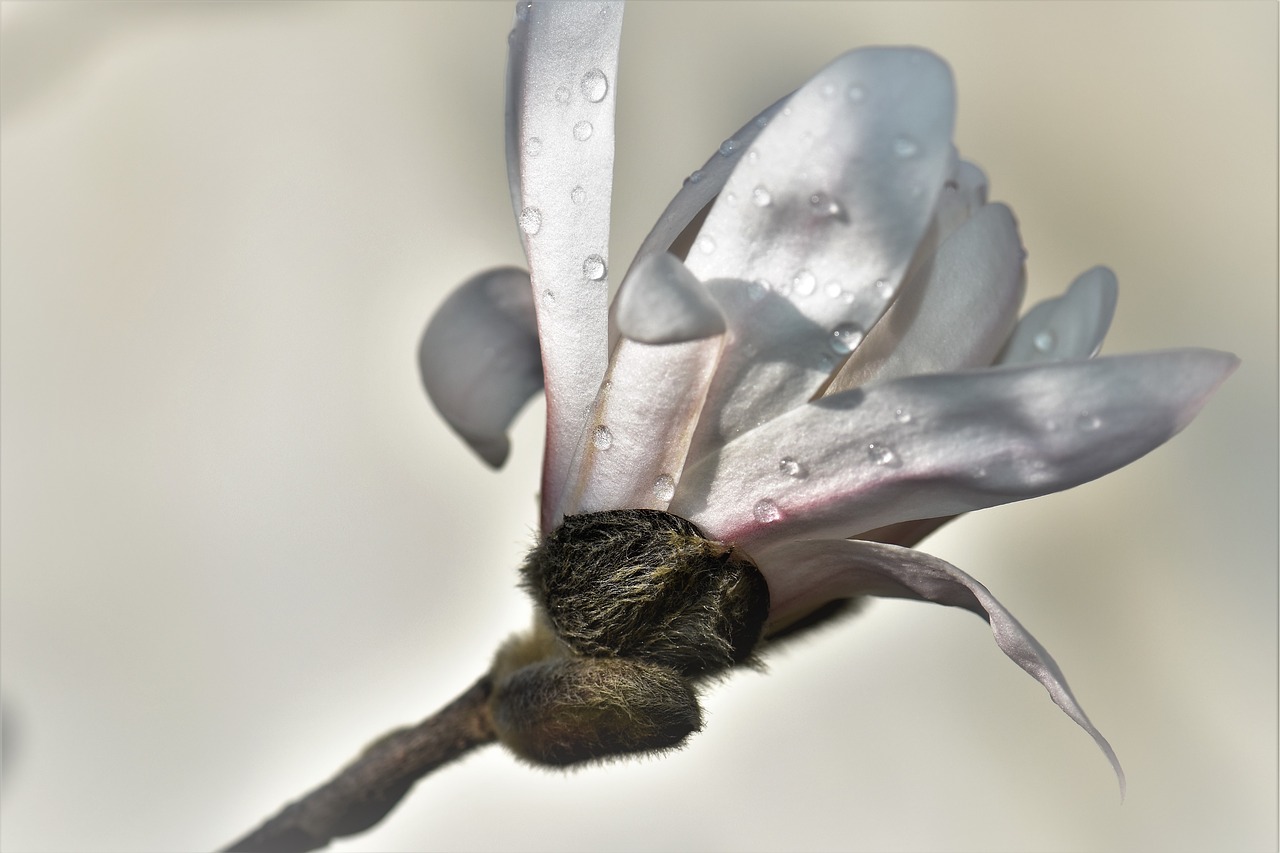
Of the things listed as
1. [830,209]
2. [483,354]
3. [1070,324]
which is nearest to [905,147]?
[830,209]

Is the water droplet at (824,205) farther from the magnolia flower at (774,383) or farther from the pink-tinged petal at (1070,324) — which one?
the pink-tinged petal at (1070,324)

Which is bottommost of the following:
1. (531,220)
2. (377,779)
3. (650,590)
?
(377,779)

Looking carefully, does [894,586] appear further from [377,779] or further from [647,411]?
[377,779]

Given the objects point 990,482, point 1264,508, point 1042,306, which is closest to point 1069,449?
point 990,482

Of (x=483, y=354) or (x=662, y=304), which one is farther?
(x=483, y=354)

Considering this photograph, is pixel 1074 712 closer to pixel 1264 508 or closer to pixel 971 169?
pixel 971 169

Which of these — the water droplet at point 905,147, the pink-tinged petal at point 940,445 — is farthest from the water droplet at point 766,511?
the water droplet at point 905,147
